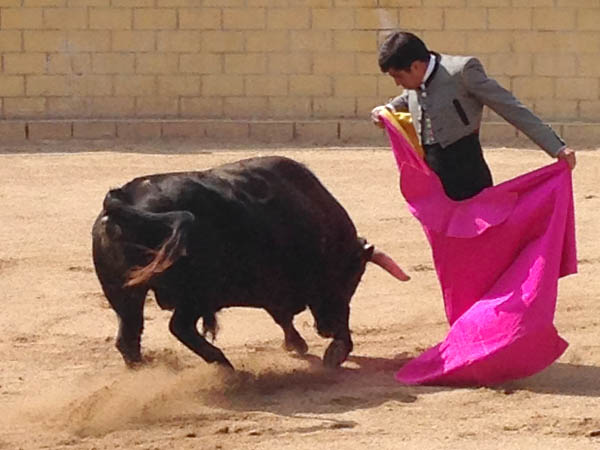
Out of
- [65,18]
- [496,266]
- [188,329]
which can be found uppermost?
[65,18]

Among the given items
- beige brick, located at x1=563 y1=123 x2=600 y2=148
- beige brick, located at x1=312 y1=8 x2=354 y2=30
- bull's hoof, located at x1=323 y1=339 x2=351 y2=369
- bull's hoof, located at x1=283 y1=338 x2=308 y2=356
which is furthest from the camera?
beige brick, located at x1=312 y1=8 x2=354 y2=30

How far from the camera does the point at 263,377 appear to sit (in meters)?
6.14

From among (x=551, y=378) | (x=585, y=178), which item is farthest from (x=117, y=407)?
(x=585, y=178)

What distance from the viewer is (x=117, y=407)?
5.53 m

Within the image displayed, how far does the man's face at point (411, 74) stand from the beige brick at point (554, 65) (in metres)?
7.92

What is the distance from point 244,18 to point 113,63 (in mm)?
1299

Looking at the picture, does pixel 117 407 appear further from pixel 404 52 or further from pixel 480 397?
pixel 404 52

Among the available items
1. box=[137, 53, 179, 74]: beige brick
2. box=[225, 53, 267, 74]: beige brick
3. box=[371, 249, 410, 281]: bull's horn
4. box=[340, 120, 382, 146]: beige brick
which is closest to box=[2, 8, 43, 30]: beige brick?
box=[137, 53, 179, 74]: beige brick

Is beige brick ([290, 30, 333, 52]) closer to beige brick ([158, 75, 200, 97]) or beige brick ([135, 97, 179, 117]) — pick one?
beige brick ([158, 75, 200, 97])

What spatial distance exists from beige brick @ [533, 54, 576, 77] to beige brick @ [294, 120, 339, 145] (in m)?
1.94

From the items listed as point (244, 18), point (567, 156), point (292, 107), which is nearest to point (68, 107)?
point (244, 18)

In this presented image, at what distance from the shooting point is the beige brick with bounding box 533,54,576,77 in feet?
44.9

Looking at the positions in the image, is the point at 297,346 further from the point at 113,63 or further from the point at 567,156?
the point at 113,63

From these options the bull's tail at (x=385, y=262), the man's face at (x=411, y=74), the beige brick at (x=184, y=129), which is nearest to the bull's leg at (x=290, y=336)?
the bull's tail at (x=385, y=262)
